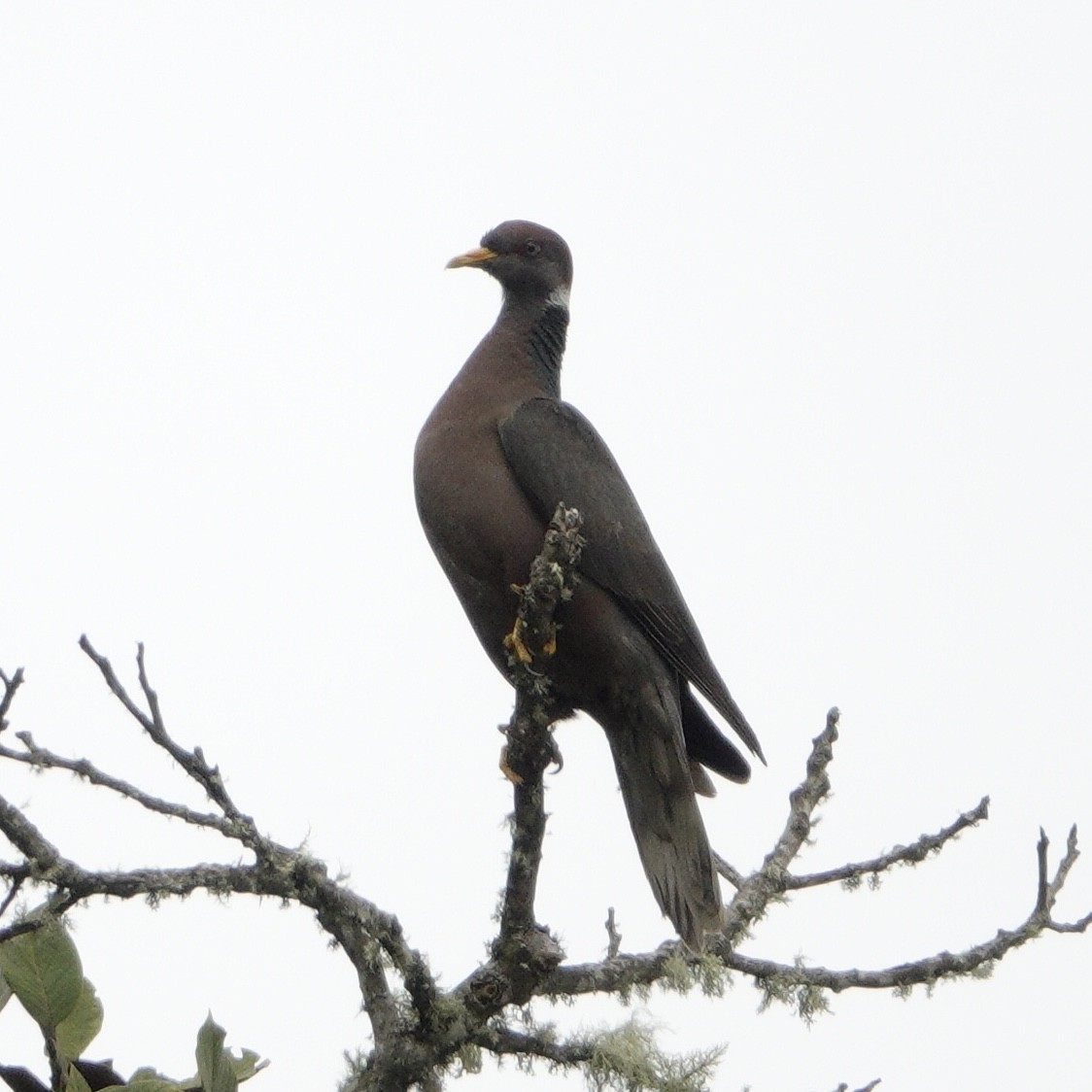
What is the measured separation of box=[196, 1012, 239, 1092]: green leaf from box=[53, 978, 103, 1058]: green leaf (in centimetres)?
25

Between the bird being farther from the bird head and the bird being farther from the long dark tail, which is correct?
the bird head

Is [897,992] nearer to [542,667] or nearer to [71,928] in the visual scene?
[542,667]

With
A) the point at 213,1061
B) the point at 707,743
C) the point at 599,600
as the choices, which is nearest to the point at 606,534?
the point at 599,600

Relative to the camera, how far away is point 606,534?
17.5 feet

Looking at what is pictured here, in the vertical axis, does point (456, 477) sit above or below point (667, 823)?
above

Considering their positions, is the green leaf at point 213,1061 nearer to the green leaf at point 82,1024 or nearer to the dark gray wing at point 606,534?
the green leaf at point 82,1024

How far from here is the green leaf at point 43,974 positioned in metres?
3.11

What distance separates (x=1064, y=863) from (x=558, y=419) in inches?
84.6

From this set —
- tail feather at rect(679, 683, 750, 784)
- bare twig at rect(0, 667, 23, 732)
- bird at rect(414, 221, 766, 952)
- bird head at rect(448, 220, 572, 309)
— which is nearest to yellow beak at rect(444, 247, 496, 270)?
bird head at rect(448, 220, 572, 309)

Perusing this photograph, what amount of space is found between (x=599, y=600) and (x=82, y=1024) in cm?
240

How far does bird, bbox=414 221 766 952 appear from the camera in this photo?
196 inches

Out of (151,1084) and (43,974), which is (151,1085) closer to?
(151,1084)

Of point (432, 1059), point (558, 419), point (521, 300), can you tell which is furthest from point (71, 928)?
point (521, 300)

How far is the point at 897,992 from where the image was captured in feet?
14.5
